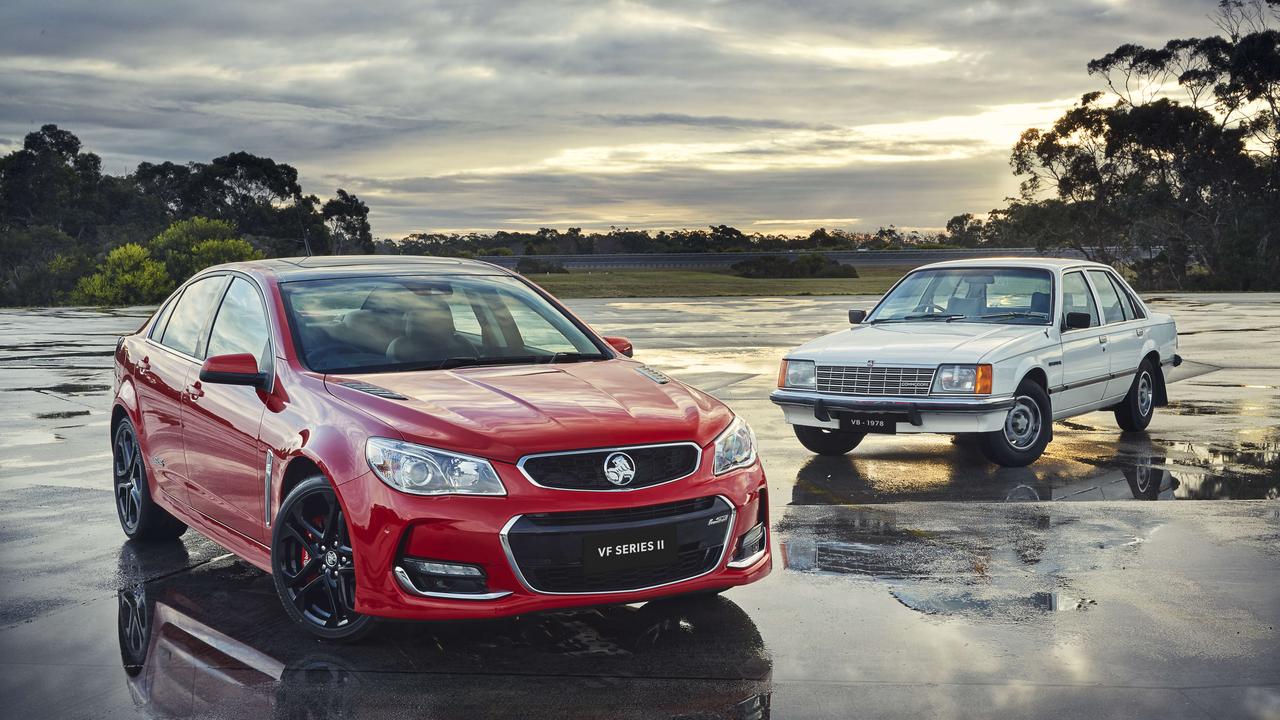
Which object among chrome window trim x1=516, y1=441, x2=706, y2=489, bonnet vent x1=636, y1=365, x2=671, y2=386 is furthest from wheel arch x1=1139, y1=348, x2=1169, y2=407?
chrome window trim x1=516, y1=441, x2=706, y2=489

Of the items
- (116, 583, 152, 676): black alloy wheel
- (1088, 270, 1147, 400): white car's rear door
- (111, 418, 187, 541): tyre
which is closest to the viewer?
(116, 583, 152, 676): black alloy wheel

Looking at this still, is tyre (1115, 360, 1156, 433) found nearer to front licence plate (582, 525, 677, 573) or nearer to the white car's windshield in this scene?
the white car's windshield

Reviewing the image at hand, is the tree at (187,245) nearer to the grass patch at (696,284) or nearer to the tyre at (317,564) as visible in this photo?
the grass patch at (696,284)

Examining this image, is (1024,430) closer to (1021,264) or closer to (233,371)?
(1021,264)

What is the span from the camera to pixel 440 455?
4.78 m

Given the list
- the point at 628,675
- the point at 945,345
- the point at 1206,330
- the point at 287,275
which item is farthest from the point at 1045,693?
the point at 1206,330

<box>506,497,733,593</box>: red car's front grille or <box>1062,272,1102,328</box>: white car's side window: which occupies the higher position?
<box>1062,272,1102,328</box>: white car's side window

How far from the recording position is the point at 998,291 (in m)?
10.9

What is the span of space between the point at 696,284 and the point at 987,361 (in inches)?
2218

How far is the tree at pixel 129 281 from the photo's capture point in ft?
159

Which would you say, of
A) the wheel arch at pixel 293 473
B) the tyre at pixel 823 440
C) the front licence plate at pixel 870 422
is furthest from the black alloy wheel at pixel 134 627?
the tyre at pixel 823 440

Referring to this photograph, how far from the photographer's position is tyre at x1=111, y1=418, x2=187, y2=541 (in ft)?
23.3

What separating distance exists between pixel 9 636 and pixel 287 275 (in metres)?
2.04

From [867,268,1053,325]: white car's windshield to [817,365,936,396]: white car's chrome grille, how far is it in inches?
53.6
